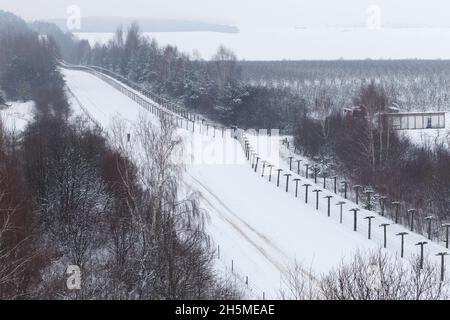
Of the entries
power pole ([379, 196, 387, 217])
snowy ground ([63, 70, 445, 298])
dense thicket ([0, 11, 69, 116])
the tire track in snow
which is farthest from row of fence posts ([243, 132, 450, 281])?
dense thicket ([0, 11, 69, 116])

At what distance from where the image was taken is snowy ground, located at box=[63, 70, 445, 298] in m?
22.5

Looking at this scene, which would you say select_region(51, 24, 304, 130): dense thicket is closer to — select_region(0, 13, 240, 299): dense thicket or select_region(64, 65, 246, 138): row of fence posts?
select_region(64, 65, 246, 138): row of fence posts

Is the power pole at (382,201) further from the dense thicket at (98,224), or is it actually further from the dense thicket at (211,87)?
the dense thicket at (211,87)

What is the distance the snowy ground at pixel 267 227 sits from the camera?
2252 cm

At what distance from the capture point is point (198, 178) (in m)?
33.0

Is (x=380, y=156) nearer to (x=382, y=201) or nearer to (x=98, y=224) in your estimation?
(x=382, y=201)

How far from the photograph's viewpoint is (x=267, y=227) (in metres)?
26.4

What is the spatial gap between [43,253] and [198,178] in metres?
16.7

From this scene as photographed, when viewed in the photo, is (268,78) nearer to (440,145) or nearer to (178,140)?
(440,145)

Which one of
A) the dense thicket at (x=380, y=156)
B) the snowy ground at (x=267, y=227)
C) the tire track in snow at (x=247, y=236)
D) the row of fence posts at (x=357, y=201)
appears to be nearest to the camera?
the snowy ground at (x=267, y=227)

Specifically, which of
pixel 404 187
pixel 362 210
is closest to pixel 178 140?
pixel 362 210

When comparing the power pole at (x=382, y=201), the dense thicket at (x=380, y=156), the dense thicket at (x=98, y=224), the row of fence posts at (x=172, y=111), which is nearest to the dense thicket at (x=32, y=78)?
the row of fence posts at (x=172, y=111)

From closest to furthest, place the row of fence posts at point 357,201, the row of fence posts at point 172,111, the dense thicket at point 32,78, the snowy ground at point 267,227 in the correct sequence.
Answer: the snowy ground at point 267,227 → the row of fence posts at point 357,201 → the row of fence posts at point 172,111 → the dense thicket at point 32,78
